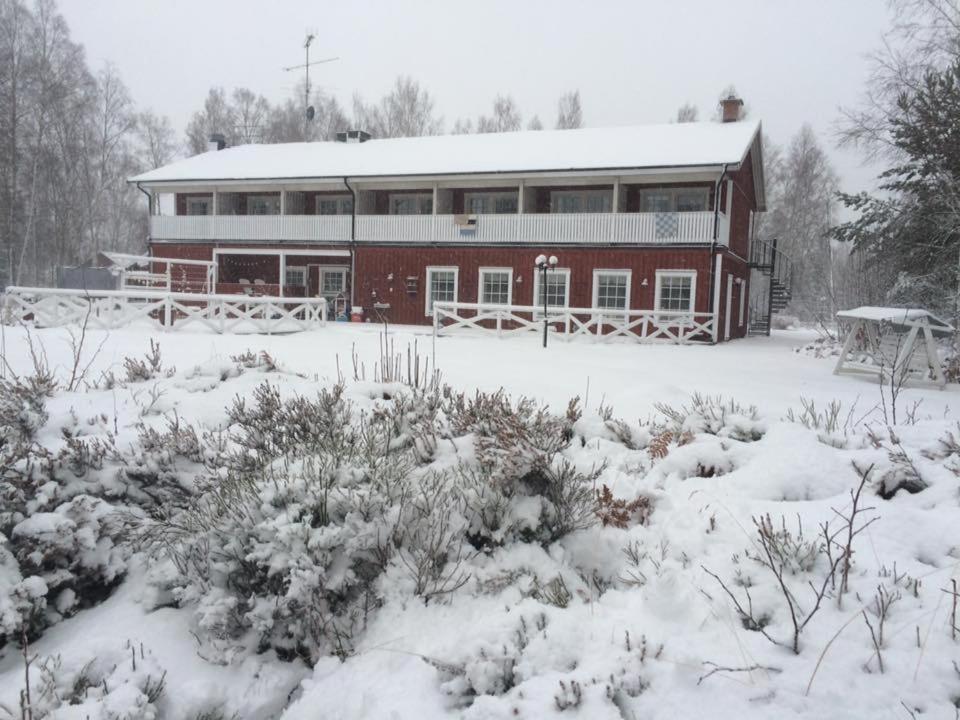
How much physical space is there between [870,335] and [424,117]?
34.5 metres

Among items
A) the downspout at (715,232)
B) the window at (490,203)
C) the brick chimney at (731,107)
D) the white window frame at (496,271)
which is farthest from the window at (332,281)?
the brick chimney at (731,107)

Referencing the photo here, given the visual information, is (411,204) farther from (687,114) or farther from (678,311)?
(687,114)

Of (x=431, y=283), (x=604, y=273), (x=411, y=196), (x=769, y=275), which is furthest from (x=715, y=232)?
(x=411, y=196)

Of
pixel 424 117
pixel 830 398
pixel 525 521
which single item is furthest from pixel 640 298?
pixel 424 117

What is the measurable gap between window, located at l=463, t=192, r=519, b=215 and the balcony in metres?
1.64

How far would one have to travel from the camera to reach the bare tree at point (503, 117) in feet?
134

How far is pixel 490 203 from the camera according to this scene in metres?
21.6

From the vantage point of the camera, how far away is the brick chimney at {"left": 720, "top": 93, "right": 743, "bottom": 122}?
69.9 feet

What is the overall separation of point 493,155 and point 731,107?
7.99 metres

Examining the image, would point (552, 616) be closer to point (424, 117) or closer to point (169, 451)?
point (169, 451)

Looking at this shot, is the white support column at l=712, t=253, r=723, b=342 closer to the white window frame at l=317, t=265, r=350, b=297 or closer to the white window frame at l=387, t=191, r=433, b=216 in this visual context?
the white window frame at l=387, t=191, r=433, b=216

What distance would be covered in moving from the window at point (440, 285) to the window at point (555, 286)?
2.70m

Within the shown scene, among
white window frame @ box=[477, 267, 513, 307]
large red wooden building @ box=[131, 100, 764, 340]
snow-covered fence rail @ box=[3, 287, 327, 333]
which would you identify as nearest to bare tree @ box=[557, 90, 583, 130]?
large red wooden building @ box=[131, 100, 764, 340]

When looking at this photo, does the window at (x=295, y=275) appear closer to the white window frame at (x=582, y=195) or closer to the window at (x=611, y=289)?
the white window frame at (x=582, y=195)
